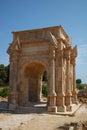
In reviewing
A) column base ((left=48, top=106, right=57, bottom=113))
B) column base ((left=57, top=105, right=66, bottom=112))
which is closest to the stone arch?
column base ((left=48, top=106, right=57, bottom=113))

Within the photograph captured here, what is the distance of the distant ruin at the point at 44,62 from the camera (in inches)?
600

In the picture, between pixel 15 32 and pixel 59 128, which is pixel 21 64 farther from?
pixel 59 128

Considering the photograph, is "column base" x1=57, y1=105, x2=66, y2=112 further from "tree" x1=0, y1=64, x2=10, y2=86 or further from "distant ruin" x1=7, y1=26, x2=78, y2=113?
"tree" x1=0, y1=64, x2=10, y2=86

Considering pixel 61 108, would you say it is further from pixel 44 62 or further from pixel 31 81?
pixel 31 81

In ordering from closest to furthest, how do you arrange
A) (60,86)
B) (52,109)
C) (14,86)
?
(52,109)
(60,86)
(14,86)

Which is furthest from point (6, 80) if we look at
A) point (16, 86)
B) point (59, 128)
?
point (59, 128)

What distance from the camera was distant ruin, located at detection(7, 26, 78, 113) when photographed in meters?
15.2

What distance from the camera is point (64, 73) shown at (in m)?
16.5

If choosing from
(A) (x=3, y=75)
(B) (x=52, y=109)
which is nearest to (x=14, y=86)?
(B) (x=52, y=109)

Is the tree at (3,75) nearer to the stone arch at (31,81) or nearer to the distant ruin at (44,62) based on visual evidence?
the stone arch at (31,81)

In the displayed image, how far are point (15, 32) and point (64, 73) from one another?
5885 millimetres

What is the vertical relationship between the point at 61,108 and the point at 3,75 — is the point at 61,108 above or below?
below

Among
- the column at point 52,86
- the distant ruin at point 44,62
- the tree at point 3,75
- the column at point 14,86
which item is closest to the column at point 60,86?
the distant ruin at point 44,62

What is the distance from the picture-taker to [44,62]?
1579 centimetres
